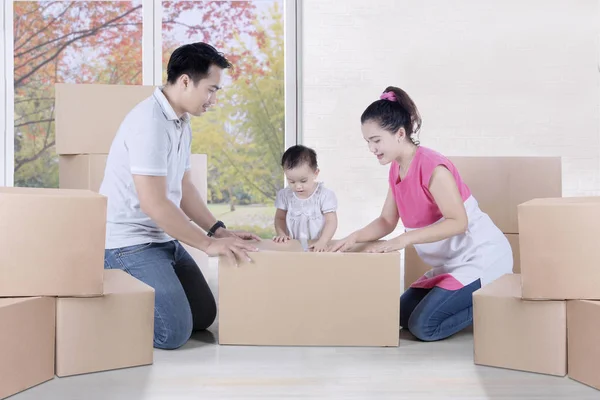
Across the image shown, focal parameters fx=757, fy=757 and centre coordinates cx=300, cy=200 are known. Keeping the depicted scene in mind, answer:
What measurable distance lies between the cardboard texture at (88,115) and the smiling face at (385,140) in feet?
3.35

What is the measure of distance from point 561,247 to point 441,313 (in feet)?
1.90

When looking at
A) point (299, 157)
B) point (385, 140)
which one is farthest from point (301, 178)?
point (385, 140)

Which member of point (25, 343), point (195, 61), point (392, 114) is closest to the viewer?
point (25, 343)

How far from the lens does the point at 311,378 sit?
1931 millimetres

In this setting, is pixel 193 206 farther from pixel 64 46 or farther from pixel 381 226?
pixel 64 46

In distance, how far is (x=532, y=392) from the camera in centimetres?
181

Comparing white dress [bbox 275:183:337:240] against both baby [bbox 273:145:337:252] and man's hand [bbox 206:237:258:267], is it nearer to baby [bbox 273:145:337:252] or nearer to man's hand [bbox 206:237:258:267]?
baby [bbox 273:145:337:252]

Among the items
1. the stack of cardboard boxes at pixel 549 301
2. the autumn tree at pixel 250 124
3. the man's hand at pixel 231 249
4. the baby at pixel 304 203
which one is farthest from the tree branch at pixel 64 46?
the stack of cardboard boxes at pixel 549 301

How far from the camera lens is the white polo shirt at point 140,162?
7.12 ft

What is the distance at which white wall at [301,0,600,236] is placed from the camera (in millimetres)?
4285

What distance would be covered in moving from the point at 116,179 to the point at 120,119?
2.24 ft

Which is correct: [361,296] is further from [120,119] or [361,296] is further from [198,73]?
[120,119]

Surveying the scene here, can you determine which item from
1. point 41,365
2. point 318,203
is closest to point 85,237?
point 41,365

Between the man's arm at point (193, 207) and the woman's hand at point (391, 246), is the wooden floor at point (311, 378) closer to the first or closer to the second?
the woman's hand at point (391, 246)
